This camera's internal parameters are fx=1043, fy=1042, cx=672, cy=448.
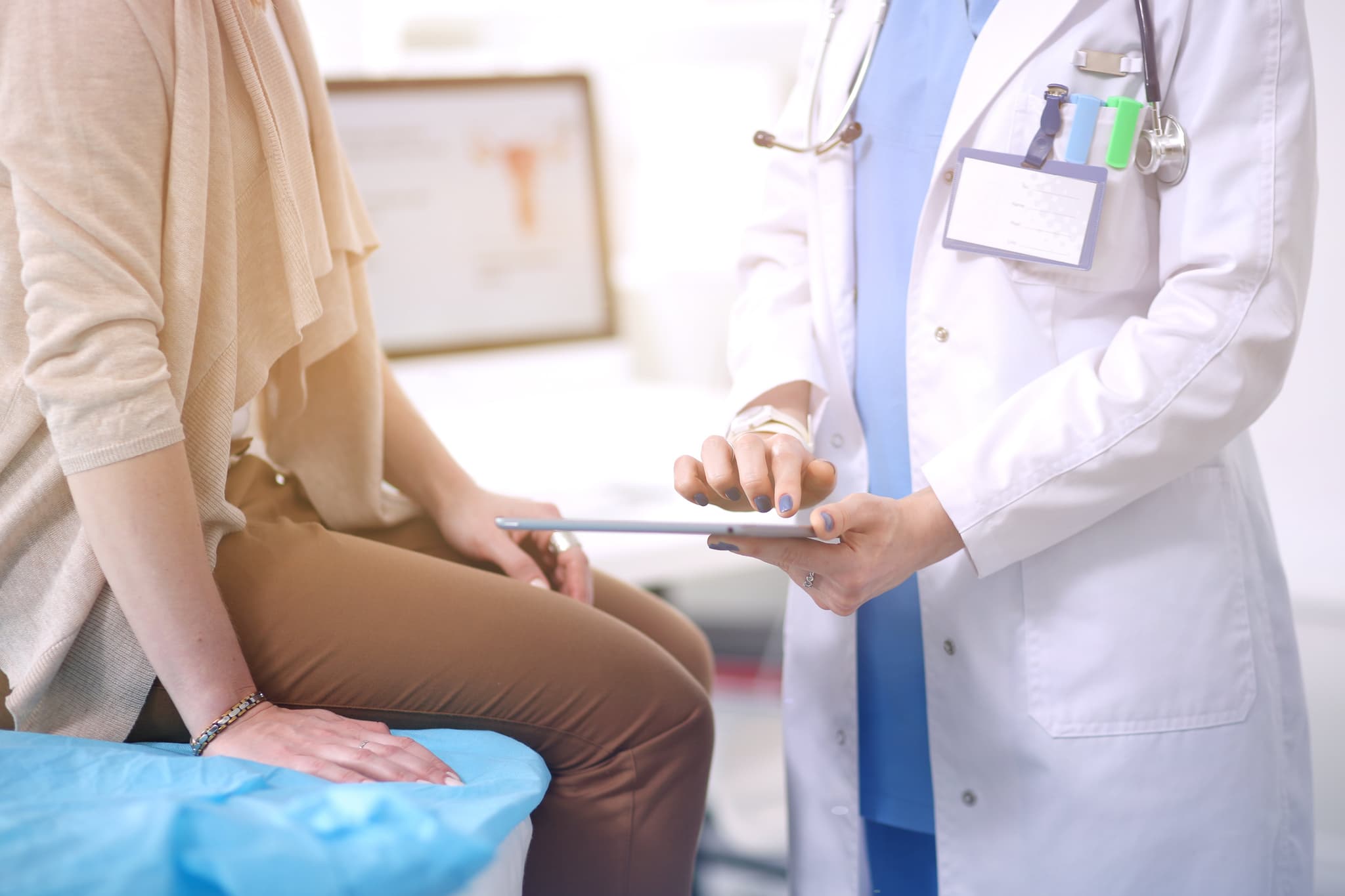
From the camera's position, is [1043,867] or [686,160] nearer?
[1043,867]

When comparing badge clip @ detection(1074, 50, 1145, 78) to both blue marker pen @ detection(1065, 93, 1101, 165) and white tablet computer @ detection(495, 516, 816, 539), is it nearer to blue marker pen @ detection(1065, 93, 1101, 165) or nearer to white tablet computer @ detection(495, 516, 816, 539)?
blue marker pen @ detection(1065, 93, 1101, 165)

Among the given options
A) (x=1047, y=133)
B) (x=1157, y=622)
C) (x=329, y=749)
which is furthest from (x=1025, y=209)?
(x=329, y=749)

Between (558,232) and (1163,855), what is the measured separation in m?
1.94

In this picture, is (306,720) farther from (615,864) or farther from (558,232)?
(558,232)

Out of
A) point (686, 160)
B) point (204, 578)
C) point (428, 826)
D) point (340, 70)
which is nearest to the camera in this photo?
point (428, 826)

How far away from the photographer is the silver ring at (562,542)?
1169 millimetres

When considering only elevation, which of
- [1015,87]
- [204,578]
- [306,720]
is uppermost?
[1015,87]

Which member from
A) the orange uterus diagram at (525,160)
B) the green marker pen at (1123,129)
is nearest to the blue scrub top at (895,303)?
the green marker pen at (1123,129)

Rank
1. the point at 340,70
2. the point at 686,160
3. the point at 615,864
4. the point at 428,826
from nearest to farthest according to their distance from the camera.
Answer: the point at 428,826
the point at 615,864
the point at 340,70
the point at 686,160

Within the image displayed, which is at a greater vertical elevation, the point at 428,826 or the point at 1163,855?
the point at 428,826

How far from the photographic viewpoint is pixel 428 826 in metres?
0.67

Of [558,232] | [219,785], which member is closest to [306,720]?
[219,785]

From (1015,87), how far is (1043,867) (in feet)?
2.35

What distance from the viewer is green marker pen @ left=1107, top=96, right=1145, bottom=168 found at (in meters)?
0.88
